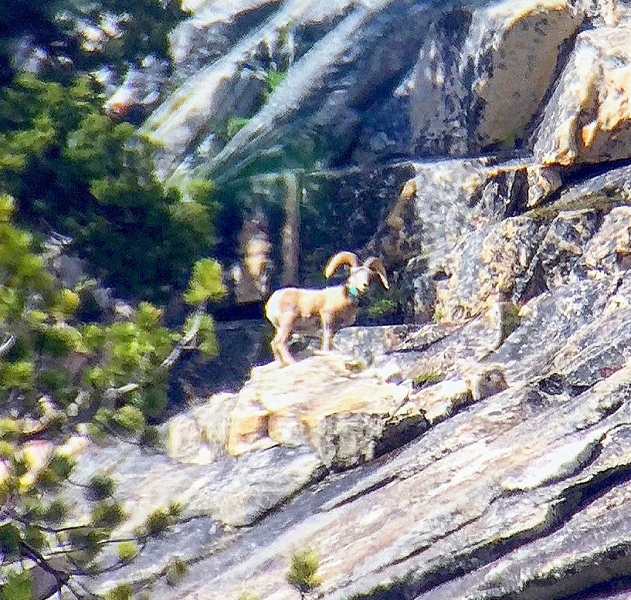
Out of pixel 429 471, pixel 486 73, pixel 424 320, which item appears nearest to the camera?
pixel 429 471

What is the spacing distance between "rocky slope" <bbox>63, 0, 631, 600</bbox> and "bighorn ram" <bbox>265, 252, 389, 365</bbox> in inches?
23.0

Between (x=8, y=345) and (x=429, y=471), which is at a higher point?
(x=8, y=345)

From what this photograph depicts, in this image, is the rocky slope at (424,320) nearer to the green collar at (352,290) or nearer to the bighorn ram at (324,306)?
the bighorn ram at (324,306)

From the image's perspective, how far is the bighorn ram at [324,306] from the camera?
11.2 metres

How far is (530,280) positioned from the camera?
1176 cm

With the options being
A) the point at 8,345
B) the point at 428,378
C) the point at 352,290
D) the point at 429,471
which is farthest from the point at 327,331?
the point at 8,345

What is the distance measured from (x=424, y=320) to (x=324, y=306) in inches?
81.2

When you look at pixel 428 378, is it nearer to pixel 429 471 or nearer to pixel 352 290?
pixel 352 290

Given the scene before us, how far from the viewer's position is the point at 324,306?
11398 mm

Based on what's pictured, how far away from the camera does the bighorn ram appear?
36.9 feet

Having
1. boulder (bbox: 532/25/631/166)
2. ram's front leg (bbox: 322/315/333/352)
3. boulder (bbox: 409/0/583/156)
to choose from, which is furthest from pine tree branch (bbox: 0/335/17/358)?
boulder (bbox: 409/0/583/156)

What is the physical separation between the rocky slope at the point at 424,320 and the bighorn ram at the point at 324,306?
0.58m

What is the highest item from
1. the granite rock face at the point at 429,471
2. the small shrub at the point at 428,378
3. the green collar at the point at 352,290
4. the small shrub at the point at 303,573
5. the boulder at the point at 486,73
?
the boulder at the point at 486,73

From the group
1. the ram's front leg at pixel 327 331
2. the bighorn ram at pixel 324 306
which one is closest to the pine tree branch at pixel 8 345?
the bighorn ram at pixel 324 306
